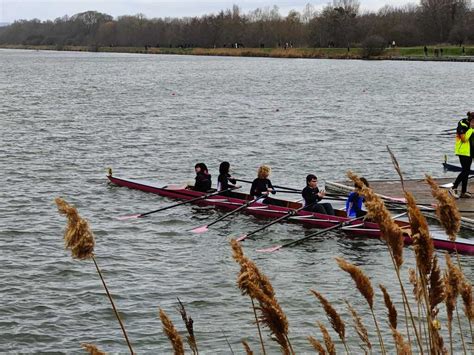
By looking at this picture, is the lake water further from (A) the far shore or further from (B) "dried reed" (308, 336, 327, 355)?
(A) the far shore

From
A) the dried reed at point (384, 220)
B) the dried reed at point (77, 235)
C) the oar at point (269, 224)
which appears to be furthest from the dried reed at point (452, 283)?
the oar at point (269, 224)

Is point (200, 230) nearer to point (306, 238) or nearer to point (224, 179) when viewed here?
point (224, 179)

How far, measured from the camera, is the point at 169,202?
79.1 feet

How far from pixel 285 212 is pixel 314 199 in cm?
127

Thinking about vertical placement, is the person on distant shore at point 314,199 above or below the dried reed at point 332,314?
below

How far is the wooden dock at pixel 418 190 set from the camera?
19000mm

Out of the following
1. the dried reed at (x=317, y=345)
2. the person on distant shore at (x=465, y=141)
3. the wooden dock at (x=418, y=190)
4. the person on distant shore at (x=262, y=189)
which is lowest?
the wooden dock at (x=418, y=190)

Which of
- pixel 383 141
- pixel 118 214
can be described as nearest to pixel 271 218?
pixel 118 214

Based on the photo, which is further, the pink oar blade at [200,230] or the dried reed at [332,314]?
the pink oar blade at [200,230]

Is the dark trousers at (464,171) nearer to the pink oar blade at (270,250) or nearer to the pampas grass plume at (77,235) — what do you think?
the pink oar blade at (270,250)

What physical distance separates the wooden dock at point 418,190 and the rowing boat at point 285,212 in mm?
1410

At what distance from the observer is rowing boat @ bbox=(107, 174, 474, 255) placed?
56.1 feet

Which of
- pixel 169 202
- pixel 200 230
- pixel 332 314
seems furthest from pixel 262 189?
pixel 332 314

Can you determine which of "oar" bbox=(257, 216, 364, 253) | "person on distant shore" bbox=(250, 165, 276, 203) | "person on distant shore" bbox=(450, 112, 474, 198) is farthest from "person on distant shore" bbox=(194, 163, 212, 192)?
"person on distant shore" bbox=(450, 112, 474, 198)
